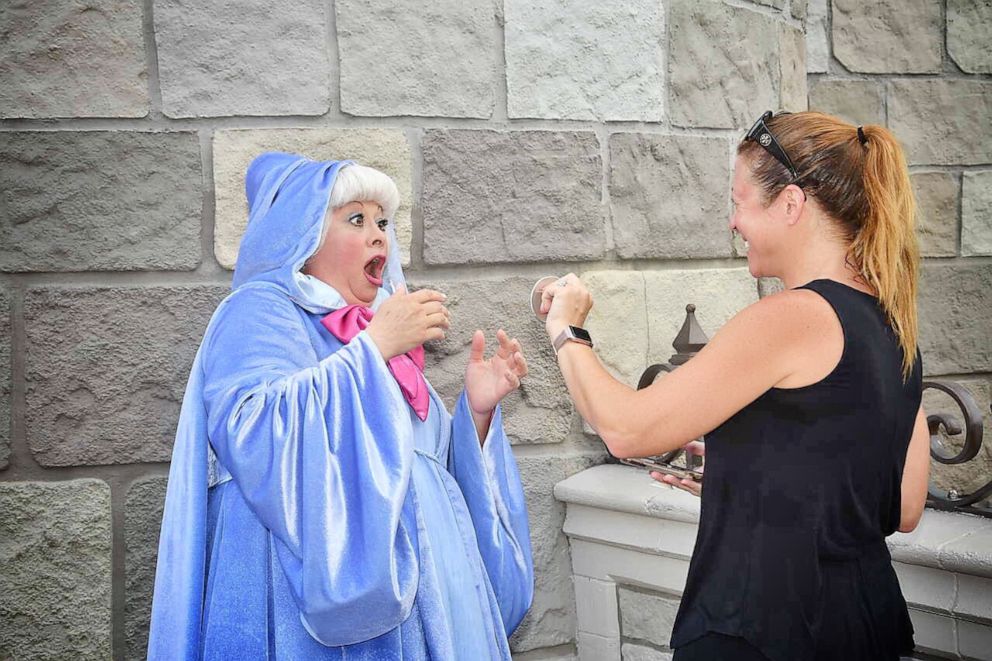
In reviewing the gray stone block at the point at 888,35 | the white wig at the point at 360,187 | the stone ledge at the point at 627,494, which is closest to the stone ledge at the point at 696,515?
the stone ledge at the point at 627,494

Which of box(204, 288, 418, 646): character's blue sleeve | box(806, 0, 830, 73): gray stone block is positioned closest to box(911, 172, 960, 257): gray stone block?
box(806, 0, 830, 73): gray stone block

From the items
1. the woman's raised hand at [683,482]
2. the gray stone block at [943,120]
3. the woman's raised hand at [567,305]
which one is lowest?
the woman's raised hand at [683,482]

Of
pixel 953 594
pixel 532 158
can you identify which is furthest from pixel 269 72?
pixel 953 594

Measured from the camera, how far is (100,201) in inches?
84.5

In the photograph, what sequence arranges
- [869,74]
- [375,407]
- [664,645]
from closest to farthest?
[375,407], [664,645], [869,74]

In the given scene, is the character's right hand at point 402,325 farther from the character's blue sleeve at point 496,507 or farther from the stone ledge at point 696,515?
the stone ledge at point 696,515

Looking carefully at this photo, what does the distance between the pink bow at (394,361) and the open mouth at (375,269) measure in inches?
2.9

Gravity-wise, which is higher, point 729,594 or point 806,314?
point 806,314

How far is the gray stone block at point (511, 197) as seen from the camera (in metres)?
2.38

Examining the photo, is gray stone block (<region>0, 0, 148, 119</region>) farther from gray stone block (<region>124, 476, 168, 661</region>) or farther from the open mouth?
gray stone block (<region>124, 476, 168, 661</region>)

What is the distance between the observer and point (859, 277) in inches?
59.9

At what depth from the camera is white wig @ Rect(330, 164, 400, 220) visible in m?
1.93

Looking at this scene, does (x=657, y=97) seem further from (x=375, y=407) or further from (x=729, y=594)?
(x=729, y=594)

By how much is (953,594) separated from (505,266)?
4.28 feet
